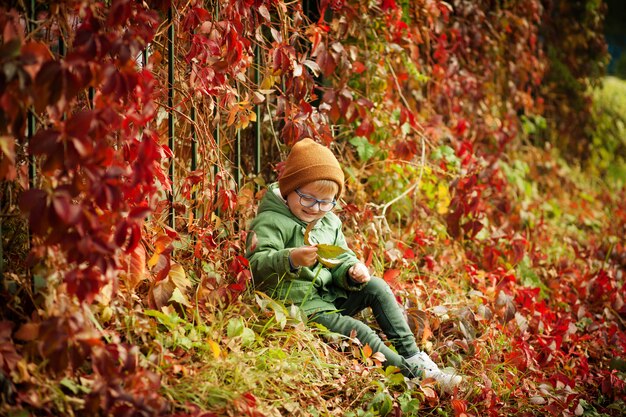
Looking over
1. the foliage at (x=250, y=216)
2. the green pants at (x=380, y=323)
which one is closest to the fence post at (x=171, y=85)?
the foliage at (x=250, y=216)

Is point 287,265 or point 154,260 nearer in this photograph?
point 154,260

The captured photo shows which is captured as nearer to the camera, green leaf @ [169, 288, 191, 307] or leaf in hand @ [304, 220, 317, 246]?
green leaf @ [169, 288, 191, 307]

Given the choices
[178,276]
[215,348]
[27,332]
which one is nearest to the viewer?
[27,332]

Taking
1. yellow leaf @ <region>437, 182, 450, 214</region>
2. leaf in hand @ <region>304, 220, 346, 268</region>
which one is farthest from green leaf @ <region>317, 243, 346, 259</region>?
yellow leaf @ <region>437, 182, 450, 214</region>

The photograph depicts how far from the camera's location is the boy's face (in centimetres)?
305

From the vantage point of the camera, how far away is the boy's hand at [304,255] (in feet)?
9.22

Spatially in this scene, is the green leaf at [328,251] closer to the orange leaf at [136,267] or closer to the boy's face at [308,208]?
the boy's face at [308,208]

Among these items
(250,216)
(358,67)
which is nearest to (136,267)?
(250,216)

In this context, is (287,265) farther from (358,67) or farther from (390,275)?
(358,67)

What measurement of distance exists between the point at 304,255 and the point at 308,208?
31 centimetres

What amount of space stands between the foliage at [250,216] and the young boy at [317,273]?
10 cm

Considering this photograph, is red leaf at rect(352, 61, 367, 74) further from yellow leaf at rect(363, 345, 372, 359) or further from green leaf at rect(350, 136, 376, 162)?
yellow leaf at rect(363, 345, 372, 359)

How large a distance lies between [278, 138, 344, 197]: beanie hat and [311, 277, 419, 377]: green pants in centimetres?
51

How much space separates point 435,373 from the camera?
9.64 feet
